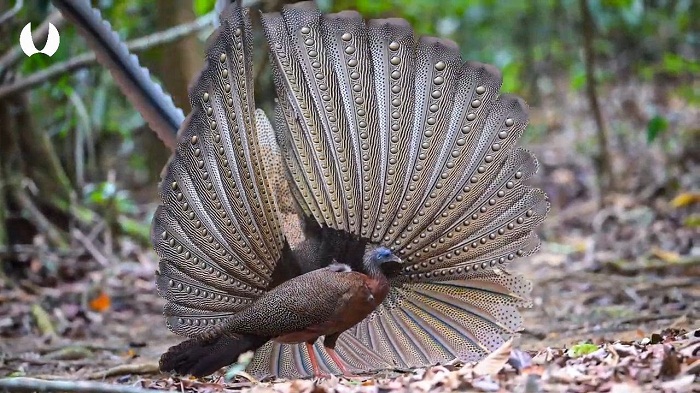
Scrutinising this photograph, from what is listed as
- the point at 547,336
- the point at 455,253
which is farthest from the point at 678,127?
the point at 455,253

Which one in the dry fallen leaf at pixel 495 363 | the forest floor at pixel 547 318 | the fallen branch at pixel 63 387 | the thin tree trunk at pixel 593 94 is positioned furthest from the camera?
the thin tree trunk at pixel 593 94

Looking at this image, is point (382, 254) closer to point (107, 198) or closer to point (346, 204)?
point (346, 204)

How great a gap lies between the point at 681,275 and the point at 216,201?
4097mm

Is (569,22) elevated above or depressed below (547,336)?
above

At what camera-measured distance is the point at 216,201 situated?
3818 millimetres

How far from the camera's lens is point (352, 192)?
3.95 meters

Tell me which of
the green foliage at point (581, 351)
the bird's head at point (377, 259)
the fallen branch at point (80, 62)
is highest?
the fallen branch at point (80, 62)

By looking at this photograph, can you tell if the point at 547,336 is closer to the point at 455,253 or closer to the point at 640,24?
the point at 455,253

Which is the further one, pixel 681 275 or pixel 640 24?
pixel 640 24

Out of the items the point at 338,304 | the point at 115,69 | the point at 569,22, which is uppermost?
the point at 569,22

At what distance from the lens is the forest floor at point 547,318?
2930 millimetres

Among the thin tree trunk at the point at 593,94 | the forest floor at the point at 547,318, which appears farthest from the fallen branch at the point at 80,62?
the thin tree trunk at the point at 593,94

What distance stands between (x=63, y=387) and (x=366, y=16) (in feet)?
27.7

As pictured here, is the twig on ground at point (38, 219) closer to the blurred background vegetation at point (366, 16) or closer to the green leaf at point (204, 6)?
the blurred background vegetation at point (366, 16)
